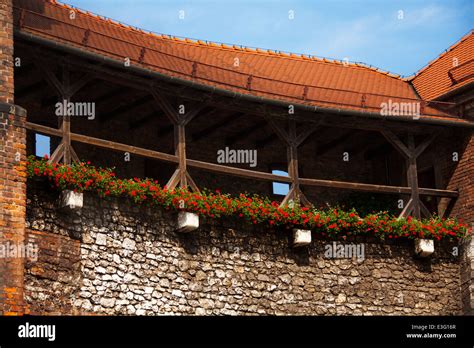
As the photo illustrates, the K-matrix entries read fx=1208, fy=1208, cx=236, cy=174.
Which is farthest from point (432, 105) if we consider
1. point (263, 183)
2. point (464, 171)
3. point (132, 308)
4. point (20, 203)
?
point (20, 203)

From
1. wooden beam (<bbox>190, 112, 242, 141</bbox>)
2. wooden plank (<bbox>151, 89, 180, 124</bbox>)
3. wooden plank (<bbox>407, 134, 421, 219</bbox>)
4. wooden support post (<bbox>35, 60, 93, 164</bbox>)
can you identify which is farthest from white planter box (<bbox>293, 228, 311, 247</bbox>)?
wooden support post (<bbox>35, 60, 93, 164</bbox>)

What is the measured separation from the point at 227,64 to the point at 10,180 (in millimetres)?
9295

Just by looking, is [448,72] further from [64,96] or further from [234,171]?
[64,96]

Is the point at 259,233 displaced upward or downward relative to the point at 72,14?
downward

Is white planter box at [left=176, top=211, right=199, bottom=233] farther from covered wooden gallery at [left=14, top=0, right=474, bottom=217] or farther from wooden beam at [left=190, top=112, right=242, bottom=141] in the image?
wooden beam at [left=190, top=112, right=242, bottom=141]

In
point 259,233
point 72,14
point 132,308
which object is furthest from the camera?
point 72,14

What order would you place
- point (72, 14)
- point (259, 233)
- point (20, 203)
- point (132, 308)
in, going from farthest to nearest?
point (72, 14) < point (259, 233) < point (132, 308) < point (20, 203)

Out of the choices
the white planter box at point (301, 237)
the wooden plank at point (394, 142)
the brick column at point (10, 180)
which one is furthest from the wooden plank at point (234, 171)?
the brick column at point (10, 180)

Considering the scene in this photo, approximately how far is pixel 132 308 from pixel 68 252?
5.09 feet

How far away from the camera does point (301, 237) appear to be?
23.1 m

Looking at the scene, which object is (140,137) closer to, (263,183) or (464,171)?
(263,183)

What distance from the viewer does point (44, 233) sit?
64.4 feet

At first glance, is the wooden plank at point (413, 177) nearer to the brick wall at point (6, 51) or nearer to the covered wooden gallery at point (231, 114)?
the covered wooden gallery at point (231, 114)

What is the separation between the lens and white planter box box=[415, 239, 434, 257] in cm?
2438
